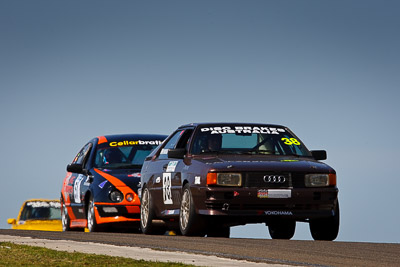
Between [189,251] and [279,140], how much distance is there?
436 centimetres

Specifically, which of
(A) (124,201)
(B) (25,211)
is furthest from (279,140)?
(B) (25,211)

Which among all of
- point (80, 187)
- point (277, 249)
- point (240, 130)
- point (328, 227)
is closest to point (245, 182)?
point (328, 227)

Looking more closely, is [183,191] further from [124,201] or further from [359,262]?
[359,262]

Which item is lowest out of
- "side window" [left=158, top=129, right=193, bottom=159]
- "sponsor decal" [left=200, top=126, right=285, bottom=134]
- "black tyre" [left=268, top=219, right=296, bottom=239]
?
"black tyre" [left=268, top=219, right=296, bottom=239]

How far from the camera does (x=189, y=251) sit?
10.9m

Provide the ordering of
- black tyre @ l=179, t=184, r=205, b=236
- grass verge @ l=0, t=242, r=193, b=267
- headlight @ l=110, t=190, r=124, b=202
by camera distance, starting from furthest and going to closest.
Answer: headlight @ l=110, t=190, r=124, b=202 < black tyre @ l=179, t=184, r=205, b=236 < grass verge @ l=0, t=242, r=193, b=267

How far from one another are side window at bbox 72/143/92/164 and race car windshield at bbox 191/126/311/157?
13.9 ft

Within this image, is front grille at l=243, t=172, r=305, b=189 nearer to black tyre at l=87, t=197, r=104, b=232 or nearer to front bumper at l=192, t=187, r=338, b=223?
front bumper at l=192, t=187, r=338, b=223

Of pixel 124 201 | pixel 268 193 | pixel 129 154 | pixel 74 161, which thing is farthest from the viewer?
pixel 74 161

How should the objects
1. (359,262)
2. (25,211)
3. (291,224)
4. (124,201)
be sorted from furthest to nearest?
(25,211), (124,201), (291,224), (359,262)

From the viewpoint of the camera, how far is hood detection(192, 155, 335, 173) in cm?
1353

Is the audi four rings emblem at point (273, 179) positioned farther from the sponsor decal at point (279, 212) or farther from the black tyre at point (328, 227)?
the black tyre at point (328, 227)

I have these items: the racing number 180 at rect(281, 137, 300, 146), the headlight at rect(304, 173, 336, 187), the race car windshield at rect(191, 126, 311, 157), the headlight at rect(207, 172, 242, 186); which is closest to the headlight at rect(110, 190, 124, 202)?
the race car windshield at rect(191, 126, 311, 157)

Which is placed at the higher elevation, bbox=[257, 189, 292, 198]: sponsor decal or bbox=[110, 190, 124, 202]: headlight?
bbox=[257, 189, 292, 198]: sponsor decal
